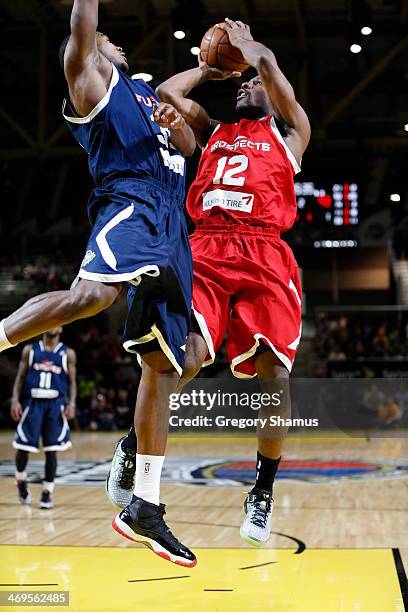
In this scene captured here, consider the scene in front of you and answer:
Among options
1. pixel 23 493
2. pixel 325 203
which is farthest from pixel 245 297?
pixel 325 203

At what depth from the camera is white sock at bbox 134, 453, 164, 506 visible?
3.94 m

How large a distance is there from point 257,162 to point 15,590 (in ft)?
8.80

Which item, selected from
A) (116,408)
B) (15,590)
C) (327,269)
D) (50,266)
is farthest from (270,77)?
(327,269)

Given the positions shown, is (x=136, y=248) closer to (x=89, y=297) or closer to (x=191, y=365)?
(x=89, y=297)

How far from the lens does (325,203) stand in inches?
533

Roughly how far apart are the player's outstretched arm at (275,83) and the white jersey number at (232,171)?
0.31 meters

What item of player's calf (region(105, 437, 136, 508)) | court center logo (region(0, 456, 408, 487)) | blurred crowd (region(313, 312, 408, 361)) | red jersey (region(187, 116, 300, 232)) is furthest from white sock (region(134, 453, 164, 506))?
blurred crowd (region(313, 312, 408, 361))

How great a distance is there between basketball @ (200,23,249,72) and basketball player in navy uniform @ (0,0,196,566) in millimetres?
544

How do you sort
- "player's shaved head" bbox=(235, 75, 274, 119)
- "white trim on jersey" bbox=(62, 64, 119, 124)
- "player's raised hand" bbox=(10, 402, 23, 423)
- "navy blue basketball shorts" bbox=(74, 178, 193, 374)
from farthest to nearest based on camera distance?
"player's raised hand" bbox=(10, 402, 23, 423), "player's shaved head" bbox=(235, 75, 274, 119), "white trim on jersey" bbox=(62, 64, 119, 124), "navy blue basketball shorts" bbox=(74, 178, 193, 374)

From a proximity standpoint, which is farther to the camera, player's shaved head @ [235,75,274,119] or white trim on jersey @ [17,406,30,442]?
white trim on jersey @ [17,406,30,442]

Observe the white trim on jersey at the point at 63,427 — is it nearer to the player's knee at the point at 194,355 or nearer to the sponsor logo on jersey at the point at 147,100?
the player's knee at the point at 194,355

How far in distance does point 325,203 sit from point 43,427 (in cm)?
673

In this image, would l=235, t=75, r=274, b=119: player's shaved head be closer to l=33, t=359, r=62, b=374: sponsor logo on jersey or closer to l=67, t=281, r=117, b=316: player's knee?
l=67, t=281, r=117, b=316: player's knee

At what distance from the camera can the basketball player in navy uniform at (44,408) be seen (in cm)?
829
